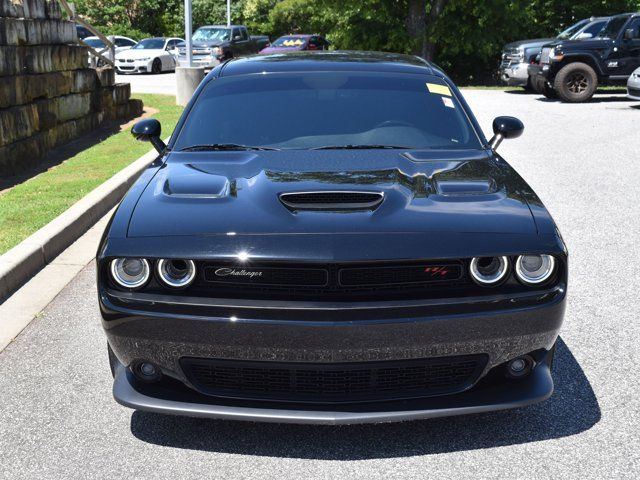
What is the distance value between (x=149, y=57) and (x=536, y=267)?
101ft

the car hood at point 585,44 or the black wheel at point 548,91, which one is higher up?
the car hood at point 585,44

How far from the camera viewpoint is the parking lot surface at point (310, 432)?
328 centimetres

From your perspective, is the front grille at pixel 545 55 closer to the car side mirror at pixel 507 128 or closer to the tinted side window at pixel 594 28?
the tinted side window at pixel 594 28

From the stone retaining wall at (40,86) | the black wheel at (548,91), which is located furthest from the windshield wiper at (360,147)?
the black wheel at (548,91)

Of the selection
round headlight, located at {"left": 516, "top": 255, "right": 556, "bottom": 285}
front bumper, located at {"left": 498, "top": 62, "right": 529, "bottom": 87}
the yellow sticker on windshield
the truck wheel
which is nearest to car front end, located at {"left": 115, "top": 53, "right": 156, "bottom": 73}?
front bumper, located at {"left": 498, "top": 62, "right": 529, "bottom": 87}

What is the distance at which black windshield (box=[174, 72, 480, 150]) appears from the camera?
15.1 ft

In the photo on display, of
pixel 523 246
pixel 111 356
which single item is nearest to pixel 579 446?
pixel 523 246

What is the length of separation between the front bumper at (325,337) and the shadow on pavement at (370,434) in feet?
0.81

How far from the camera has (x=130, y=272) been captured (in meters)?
3.34

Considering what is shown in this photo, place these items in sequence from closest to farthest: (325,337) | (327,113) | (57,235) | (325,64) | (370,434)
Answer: (325,337) → (370,434) → (327,113) → (325,64) → (57,235)

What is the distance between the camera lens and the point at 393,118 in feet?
15.6

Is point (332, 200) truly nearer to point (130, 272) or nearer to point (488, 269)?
point (488, 269)

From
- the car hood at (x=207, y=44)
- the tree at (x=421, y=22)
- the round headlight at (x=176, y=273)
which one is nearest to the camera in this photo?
the round headlight at (x=176, y=273)

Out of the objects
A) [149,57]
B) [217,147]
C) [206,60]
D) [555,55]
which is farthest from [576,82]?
[149,57]
